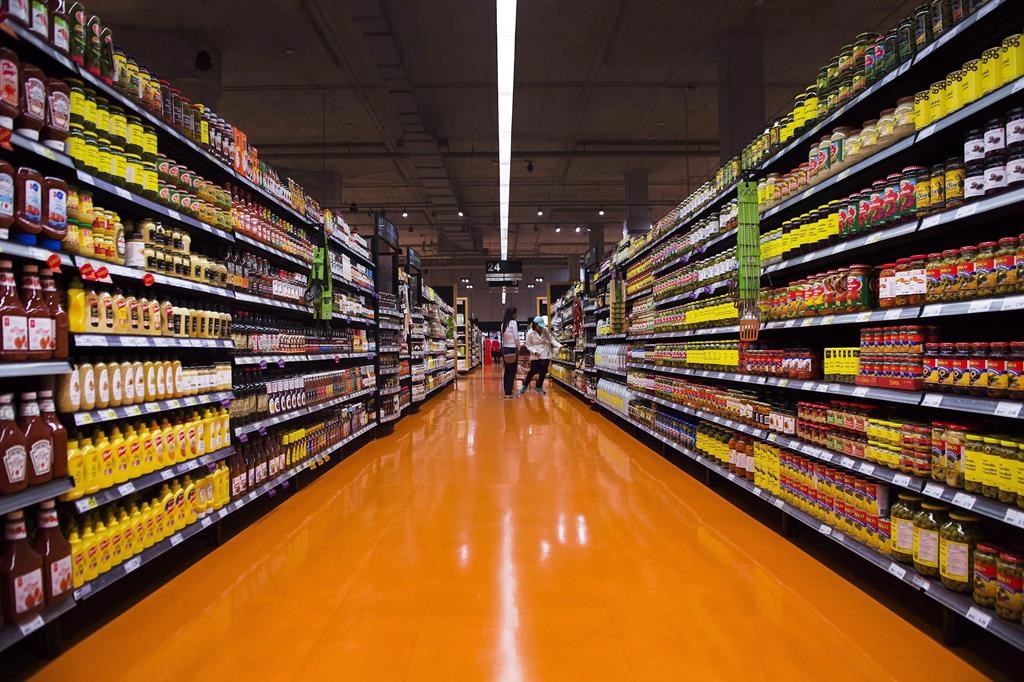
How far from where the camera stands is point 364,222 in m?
21.2

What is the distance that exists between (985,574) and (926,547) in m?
0.28

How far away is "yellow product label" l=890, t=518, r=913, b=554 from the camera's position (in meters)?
2.40

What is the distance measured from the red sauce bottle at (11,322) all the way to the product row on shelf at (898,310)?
341 centimetres

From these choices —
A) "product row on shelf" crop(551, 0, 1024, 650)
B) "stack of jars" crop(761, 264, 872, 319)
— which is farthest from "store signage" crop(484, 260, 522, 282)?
"stack of jars" crop(761, 264, 872, 319)

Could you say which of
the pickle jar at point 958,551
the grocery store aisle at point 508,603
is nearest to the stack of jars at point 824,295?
the pickle jar at point 958,551

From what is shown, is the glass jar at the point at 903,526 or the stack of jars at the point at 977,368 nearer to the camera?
the stack of jars at the point at 977,368

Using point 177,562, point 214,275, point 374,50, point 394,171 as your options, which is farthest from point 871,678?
point 394,171

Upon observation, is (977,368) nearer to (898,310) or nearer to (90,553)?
(898,310)

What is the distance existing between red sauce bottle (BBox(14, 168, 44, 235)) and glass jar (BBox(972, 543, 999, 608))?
365 centimetres

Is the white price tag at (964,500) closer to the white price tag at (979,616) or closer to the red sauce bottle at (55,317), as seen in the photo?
the white price tag at (979,616)

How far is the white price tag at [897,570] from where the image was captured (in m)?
2.38

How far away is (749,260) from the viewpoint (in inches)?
151

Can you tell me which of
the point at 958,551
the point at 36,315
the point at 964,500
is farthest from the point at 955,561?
the point at 36,315

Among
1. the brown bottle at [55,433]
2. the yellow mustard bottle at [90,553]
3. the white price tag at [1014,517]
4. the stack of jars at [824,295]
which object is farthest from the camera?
the stack of jars at [824,295]
